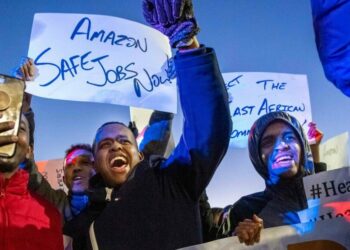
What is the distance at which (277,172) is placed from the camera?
9.35 ft

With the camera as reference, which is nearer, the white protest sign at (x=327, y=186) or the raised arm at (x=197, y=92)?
the raised arm at (x=197, y=92)

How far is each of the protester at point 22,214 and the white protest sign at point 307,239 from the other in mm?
731

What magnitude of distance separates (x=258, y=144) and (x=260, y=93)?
1.50 meters

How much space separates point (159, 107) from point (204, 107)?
133cm

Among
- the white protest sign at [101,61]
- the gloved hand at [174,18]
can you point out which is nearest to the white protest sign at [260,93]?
the white protest sign at [101,61]

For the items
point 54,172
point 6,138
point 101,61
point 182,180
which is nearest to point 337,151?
point 182,180

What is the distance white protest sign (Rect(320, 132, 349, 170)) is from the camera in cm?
343

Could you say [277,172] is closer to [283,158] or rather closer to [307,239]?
[283,158]

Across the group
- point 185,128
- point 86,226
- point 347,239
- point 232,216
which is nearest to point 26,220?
point 86,226

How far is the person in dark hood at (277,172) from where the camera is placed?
9.11ft

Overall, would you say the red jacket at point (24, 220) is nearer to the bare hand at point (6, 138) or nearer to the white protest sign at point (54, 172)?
the bare hand at point (6, 138)

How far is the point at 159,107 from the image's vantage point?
349cm

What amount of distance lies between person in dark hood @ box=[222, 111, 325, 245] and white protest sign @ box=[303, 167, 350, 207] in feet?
1.10

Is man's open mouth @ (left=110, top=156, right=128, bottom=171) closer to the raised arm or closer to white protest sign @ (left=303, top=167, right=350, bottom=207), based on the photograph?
the raised arm
